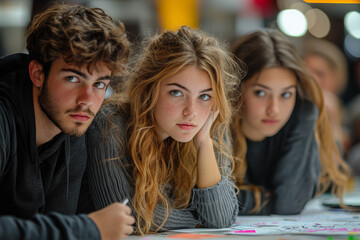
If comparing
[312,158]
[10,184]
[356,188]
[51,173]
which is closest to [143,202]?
[51,173]

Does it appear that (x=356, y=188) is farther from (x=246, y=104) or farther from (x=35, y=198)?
(x=35, y=198)

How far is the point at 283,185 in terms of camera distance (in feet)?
6.41

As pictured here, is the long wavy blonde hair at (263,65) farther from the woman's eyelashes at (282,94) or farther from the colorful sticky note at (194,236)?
the colorful sticky note at (194,236)

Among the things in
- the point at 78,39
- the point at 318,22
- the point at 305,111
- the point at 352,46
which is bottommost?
the point at 305,111

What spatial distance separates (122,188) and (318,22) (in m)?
4.17

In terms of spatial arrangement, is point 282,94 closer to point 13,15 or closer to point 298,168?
point 298,168

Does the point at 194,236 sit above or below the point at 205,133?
below

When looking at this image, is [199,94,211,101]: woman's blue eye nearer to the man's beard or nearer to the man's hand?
the man's beard

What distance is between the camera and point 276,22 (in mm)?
4645

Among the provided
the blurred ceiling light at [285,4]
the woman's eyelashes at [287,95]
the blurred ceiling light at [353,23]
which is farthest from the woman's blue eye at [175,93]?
the blurred ceiling light at [353,23]

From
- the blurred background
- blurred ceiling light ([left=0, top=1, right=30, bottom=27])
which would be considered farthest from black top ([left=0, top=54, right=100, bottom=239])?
blurred ceiling light ([left=0, top=1, right=30, bottom=27])

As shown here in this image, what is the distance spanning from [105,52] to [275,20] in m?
3.73

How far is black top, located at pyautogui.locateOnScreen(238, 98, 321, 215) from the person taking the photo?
1942mm

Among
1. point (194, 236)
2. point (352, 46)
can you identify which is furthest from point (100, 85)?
point (352, 46)
